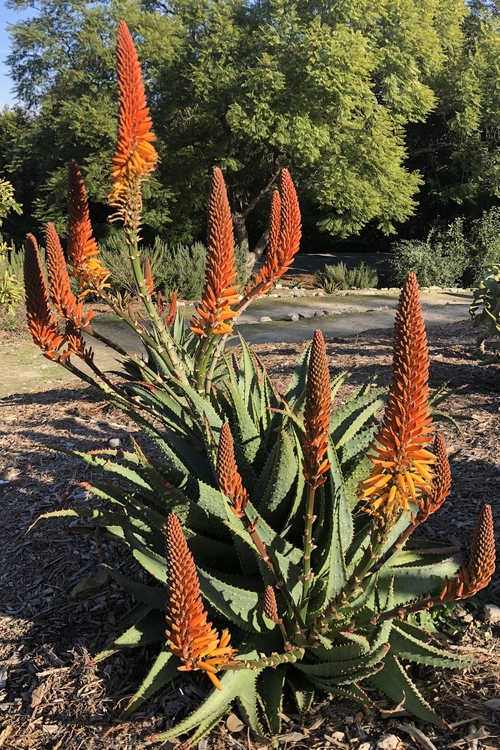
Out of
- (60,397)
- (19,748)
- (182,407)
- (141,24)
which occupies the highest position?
(141,24)

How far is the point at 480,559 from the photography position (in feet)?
4.58

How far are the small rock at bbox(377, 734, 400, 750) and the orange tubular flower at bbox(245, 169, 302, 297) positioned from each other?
65.9 inches

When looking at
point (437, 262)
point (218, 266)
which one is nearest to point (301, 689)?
point (218, 266)

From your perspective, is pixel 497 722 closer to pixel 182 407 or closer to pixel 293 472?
pixel 293 472

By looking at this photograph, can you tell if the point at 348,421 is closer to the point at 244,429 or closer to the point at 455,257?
the point at 244,429

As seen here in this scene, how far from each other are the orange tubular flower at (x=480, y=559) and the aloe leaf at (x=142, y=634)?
1173 millimetres

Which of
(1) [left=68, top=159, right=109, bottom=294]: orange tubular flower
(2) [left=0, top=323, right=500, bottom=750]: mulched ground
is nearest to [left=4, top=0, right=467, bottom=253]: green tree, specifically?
(2) [left=0, top=323, right=500, bottom=750]: mulched ground

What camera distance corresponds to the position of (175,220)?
20203 millimetres

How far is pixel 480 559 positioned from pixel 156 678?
→ 1.18 meters

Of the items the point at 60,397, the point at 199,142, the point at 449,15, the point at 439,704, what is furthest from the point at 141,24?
the point at 439,704

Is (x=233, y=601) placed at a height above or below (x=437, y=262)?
below

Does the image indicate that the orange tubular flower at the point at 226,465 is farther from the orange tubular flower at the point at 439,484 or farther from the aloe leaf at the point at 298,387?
the aloe leaf at the point at 298,387

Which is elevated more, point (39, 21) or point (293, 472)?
point (39, 21)

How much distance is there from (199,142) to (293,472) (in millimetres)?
18330
